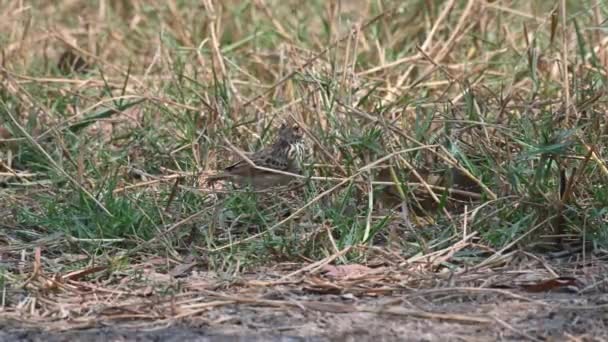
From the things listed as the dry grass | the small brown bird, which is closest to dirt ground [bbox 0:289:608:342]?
the dry grass

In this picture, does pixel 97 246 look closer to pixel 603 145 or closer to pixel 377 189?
pixel 377 189

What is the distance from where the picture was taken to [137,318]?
3691 millimetres

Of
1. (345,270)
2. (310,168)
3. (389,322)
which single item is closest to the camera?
(389,322)

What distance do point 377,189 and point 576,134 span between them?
822mm

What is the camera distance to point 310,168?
4.86m

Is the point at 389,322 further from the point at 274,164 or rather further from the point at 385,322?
the point at 274,164

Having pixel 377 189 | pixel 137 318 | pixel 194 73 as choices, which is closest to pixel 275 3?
pixel 194 73

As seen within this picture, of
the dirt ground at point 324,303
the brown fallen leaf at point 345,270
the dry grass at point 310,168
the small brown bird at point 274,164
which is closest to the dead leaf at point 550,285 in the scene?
the dirt ground at point 324,303

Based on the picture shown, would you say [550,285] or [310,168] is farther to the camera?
[310,168]

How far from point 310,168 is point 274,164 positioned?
0.16 metres

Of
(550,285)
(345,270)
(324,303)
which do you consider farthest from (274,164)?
(550,285)

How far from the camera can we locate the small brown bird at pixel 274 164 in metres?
4.88

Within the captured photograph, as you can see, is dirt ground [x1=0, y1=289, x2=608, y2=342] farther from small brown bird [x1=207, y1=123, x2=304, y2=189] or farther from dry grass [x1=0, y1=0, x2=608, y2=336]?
small brown bird [x1=207, y1=123, x2=304, y2=189]

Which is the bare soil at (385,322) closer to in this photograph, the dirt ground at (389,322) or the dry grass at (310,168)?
the dirt ground at (389,322)
